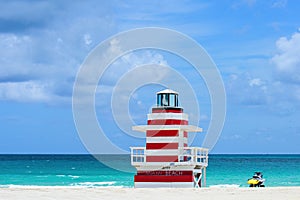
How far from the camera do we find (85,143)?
1831 cm

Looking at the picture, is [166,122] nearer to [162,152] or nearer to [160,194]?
[162,152]

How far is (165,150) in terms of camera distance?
19703 mm

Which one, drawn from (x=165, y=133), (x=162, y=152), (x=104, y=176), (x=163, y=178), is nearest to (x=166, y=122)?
(x=165, y=133)

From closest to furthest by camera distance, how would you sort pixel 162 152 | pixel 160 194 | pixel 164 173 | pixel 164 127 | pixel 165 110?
pixel 160 194 < pixel 164 127 < pixel 162 152 < pixel 165 110 < pixel 164 173

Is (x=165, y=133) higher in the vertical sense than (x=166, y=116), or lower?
lower

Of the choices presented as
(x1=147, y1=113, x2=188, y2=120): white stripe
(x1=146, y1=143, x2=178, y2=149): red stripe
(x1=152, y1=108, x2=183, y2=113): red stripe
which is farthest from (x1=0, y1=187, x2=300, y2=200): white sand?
(x1=152, y1=108, x2=183, y2=113): red stripe

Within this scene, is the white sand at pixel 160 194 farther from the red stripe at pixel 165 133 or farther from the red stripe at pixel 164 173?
the red stripe at pixel 164 173

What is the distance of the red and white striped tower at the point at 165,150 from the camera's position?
1962 centimetres

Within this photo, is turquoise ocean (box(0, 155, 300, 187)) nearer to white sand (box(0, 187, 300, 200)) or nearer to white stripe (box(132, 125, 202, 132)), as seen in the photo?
white stripe (box(132, 125, 202, 132))

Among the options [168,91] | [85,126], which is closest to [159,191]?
[85,126]

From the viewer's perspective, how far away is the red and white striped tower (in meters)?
19.6

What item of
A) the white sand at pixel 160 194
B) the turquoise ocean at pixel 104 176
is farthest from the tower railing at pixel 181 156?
the turquoise ocean at pixel 104 176

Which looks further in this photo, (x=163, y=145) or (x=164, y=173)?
(x=164, y=173)

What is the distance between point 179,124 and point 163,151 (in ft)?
3.26
